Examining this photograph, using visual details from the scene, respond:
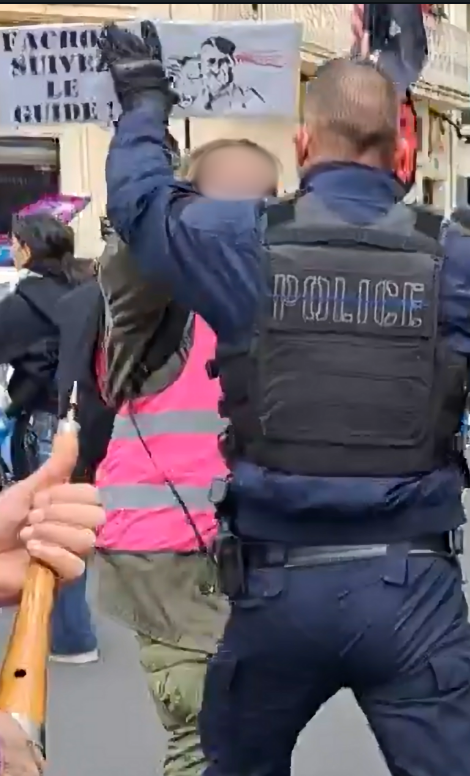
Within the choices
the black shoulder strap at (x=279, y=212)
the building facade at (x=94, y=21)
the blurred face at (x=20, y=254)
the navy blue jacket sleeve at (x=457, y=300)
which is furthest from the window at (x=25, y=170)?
the navy blue jacket sleeve at (x=457, y=300)

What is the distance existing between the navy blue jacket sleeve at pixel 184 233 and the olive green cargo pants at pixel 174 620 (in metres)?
0.72

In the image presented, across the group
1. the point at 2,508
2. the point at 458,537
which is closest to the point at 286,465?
the point at 458,537

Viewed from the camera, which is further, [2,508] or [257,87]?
[257,87]

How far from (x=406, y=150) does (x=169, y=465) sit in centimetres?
86

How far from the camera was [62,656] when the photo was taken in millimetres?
5914

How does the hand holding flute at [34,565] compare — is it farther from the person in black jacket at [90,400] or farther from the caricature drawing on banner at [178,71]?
the caricature drawing on banner at [178,71]

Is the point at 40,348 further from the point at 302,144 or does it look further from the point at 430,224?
the point at 430,224

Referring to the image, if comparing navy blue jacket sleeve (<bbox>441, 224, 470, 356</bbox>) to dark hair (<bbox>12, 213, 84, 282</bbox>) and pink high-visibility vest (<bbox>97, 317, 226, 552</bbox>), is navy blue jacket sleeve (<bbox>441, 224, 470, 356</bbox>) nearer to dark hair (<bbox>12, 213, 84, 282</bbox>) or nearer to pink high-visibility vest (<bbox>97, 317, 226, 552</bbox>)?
pink high-visibility vest (<bbox>97, 317, 226, 552</bbox>)

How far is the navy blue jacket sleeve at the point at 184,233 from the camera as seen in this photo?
2.80m

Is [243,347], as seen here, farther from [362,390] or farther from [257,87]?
[257,87]

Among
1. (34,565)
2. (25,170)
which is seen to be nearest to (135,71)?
(34,565)

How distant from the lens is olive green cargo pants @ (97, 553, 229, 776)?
3354 millimetres

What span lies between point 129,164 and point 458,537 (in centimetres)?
95

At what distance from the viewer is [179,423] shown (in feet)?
10.8
